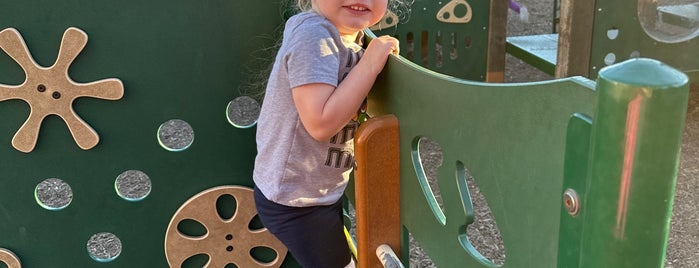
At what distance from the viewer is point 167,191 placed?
126 centimetres

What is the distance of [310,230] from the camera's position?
1099 millimetres

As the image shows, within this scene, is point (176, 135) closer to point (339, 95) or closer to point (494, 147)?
point (339, 95)

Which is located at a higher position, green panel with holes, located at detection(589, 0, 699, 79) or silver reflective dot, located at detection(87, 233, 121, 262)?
green panel with holes, located at detection(589, 0, 699, 79)

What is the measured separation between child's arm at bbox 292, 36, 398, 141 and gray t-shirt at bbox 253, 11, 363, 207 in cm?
1

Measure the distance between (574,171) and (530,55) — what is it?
2.13 metres

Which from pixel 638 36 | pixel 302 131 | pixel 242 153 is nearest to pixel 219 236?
pixel 242 153

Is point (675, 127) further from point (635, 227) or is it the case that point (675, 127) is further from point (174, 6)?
point (174, 6)

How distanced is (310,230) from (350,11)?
36 cm

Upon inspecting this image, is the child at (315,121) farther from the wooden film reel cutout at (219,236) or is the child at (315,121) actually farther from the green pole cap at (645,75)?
the green pole cap at (645,75)

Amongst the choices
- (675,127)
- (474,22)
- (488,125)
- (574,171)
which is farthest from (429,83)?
(474,22)

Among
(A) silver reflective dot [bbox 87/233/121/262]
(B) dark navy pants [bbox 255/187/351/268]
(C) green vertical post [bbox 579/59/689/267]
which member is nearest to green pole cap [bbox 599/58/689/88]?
(C) green vertical post [bbox 579/59/689/267]

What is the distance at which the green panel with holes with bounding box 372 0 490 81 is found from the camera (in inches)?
85.9

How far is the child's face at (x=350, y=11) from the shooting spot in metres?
0.97

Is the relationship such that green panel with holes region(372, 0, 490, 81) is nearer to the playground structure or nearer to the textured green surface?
the playground structure
